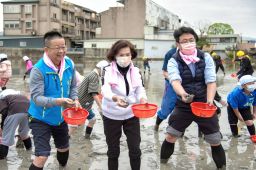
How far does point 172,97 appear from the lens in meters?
6.07

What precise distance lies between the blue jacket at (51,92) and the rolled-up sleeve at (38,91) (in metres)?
0.04

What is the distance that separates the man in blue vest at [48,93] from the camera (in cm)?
396

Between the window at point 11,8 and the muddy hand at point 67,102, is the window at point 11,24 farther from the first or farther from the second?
the muddy hand at point 67,102

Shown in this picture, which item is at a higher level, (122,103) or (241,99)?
(122,103)

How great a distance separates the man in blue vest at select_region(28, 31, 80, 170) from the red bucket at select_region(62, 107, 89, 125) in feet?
0.34

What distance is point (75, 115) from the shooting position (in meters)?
4.24

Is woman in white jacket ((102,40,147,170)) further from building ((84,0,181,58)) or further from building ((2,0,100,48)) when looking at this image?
building ((2,0,100,48))

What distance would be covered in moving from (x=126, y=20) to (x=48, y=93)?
5624cm

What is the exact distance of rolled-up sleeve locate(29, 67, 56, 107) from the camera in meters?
3.89

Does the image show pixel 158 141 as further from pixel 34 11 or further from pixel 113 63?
pixel 34 11

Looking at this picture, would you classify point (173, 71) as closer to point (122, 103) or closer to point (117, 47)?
point (117, 47)

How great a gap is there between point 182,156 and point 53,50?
2.97m

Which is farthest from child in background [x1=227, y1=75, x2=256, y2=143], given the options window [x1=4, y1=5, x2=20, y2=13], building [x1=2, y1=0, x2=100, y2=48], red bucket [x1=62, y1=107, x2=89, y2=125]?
window [x1=4, y1=5, x2=20, y2=13]

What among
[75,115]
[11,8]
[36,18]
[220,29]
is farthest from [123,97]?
[220,29]
